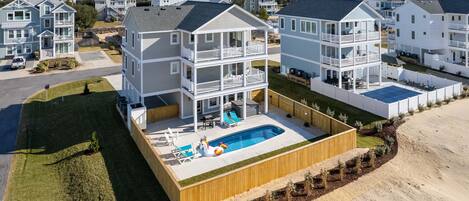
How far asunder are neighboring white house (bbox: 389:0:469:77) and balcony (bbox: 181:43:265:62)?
95.8 feet

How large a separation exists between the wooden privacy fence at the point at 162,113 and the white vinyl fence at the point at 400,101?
15.5 metres

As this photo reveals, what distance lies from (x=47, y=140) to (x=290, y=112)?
1964 centimetres

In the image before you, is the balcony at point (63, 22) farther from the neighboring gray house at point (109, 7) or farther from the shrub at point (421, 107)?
the shrub at point (421, 107)

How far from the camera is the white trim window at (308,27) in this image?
41406 millimetres

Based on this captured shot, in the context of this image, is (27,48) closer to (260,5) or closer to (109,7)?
(109,7)

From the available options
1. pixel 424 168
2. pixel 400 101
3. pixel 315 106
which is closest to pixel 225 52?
pixel 315 106

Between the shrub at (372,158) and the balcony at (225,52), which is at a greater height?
the balcony at (225,52)

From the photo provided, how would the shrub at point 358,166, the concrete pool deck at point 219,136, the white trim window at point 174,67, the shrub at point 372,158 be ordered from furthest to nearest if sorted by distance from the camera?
the white trim window at point 174,67 < the concrete pool deck at point 219,136 < the shrub at point 372,158 < the shrub at point 358,166

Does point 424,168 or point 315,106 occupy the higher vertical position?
point 315,106

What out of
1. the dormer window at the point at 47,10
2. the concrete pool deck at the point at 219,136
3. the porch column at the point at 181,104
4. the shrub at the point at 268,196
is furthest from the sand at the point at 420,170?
the dormer window at the point at 47,10

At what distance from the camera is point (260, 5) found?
127062 millimetres

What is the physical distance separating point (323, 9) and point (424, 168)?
22.6 m

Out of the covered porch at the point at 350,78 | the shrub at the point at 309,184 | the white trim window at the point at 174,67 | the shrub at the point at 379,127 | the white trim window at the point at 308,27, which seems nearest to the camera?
the shrub at the point at 309,184

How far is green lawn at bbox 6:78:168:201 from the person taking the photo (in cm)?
2117
